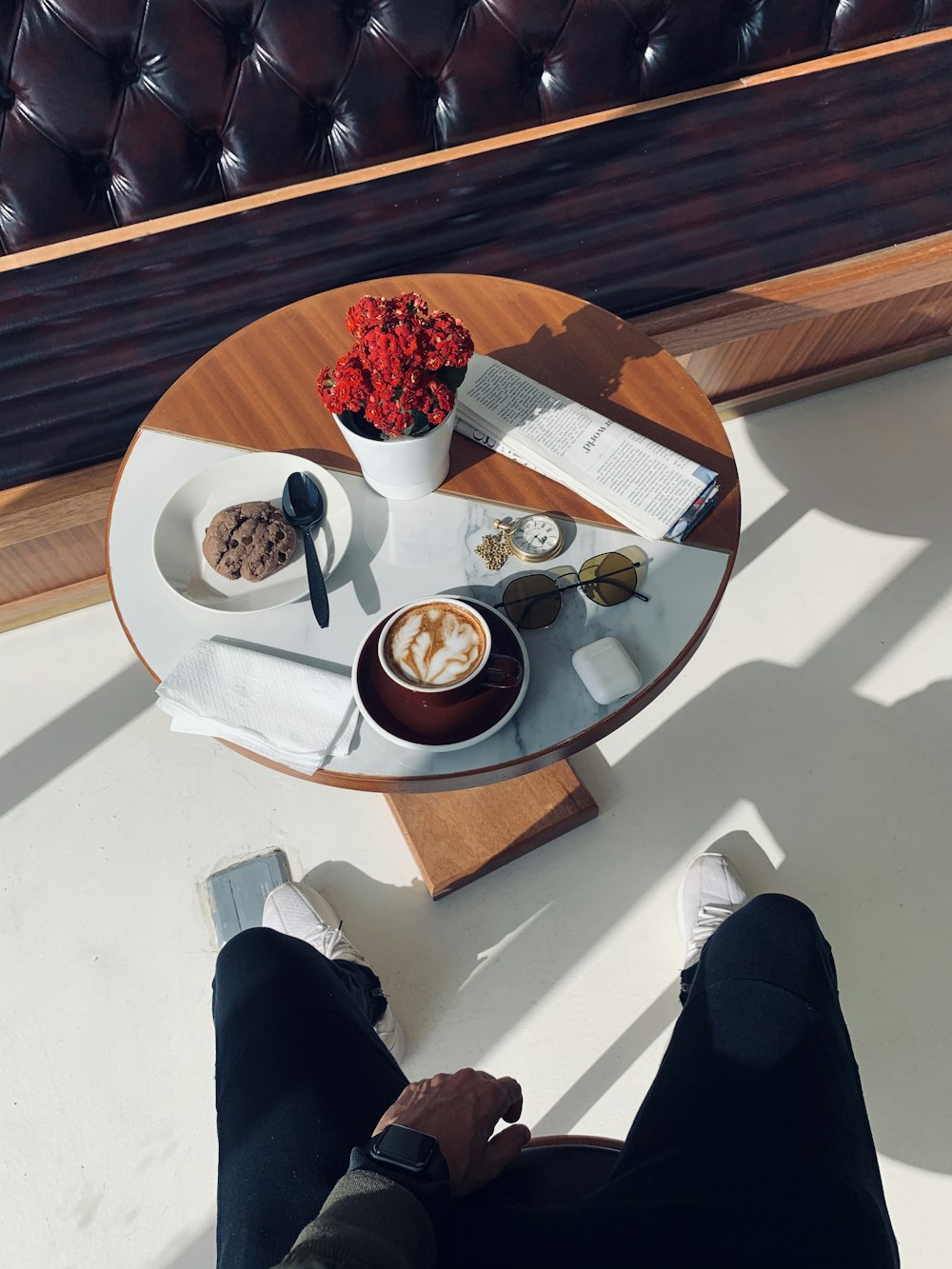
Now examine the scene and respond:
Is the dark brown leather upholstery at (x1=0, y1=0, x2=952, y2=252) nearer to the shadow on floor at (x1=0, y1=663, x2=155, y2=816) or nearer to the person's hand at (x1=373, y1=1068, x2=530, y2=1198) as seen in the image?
the shadow on floor at (x1=0, y1=663, x2=155, y2=816)

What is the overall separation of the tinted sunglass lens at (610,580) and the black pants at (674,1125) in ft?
1.42

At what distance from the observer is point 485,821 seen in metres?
1.42

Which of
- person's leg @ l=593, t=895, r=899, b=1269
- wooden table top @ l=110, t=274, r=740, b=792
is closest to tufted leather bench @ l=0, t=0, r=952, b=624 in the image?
wooden table top @ l=110, t=274, r=740, b=792

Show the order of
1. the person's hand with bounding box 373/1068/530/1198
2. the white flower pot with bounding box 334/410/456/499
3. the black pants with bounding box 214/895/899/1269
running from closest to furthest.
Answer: the black pants with bounding box 214/895/899/1269
the person's hand with bounding box 373/1068/530/1198
the white flower pot with bounding box 334/410/456/499

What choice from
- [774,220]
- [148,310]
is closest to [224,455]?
[148,310]

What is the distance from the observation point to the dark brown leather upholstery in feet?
4.83

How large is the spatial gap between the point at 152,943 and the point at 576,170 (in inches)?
61.2

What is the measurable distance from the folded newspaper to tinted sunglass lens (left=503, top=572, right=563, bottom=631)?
141mm

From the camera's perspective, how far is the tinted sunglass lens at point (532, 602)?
3.28 ft

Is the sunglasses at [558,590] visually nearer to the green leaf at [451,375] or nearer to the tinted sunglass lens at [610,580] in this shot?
the tinted sunglass lens at [610,580]

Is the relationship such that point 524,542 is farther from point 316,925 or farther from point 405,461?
point 316,925

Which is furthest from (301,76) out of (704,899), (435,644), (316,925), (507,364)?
(704,899)

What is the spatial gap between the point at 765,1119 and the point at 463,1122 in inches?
12.2

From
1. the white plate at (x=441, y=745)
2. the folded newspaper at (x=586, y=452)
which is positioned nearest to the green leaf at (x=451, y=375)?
the folded newspaper at (x=586, y=452)
